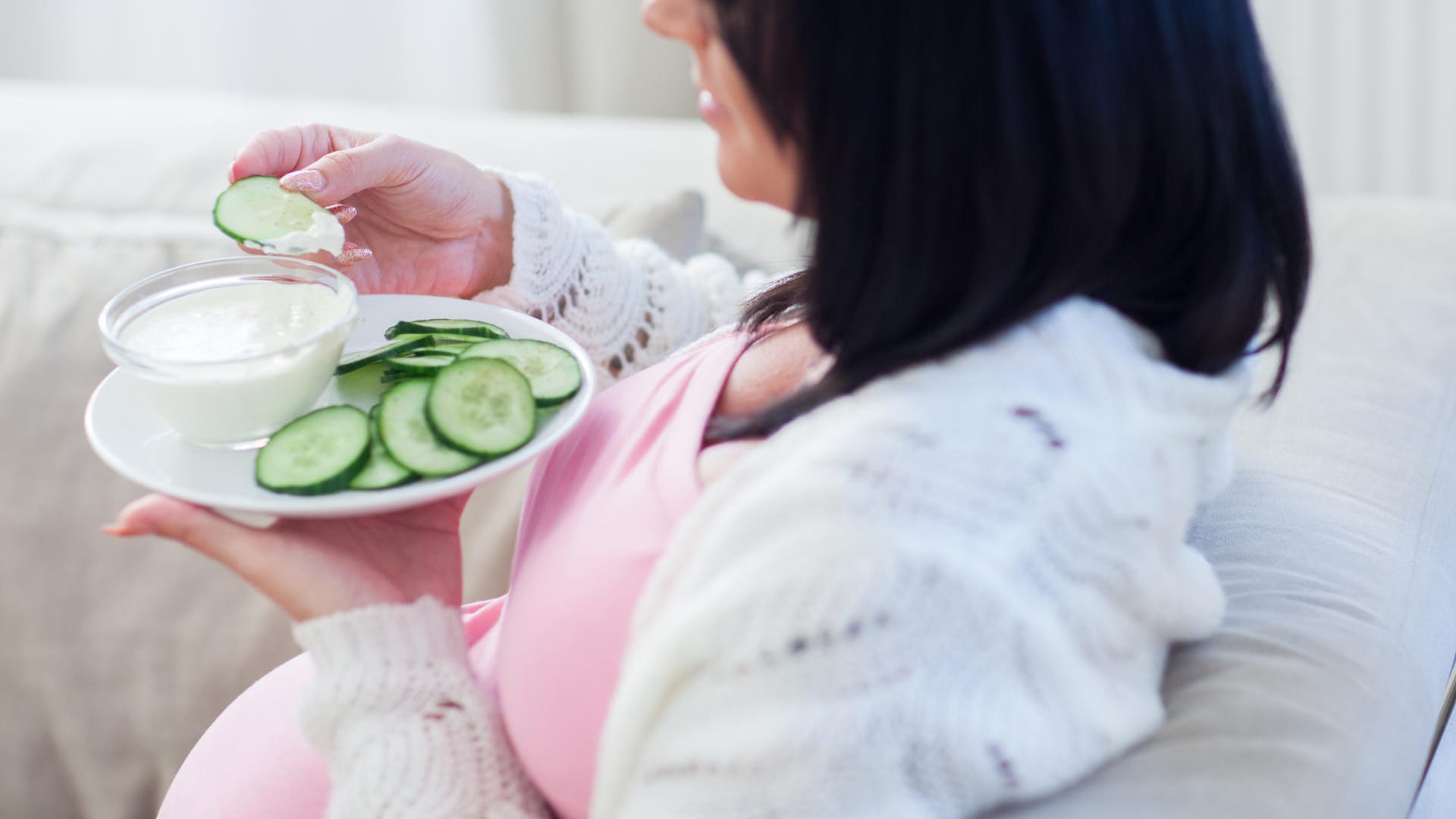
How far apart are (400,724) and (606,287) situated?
1.75 feet

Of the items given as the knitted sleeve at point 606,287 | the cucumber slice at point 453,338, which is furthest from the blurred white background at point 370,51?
the cucumber slice at point 453,338

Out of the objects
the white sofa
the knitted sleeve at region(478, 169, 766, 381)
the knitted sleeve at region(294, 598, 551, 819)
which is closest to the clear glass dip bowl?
the knitted sleeve at region(294, 598, 551, 819)

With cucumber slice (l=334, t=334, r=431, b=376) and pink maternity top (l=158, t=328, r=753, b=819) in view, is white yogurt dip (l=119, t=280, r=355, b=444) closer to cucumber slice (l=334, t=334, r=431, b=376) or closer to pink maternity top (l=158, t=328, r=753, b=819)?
cucumber slice (l=334, t=334, r=431, b=376)

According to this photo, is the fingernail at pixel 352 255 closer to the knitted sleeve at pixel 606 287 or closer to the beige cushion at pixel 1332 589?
the knitted sleeve at pixel 606 287

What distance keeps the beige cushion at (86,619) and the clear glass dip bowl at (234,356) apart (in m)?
0.44

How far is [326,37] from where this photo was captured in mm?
2586

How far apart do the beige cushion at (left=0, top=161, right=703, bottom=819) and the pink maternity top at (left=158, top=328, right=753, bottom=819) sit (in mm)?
328

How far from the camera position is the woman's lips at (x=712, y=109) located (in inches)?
29.5

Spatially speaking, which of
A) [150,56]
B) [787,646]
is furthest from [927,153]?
[150,56]

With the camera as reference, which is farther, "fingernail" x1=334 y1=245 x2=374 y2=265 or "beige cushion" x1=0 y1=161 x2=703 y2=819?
"beige cushion" x1=0 y1=161 x2=703 y2=819

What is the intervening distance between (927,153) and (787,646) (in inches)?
10.4

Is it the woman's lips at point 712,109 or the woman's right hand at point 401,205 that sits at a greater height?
the woman's lips at point 712,109

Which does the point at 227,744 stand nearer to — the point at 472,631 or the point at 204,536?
the point at 472,631

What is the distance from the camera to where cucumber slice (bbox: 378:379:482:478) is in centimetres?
74
